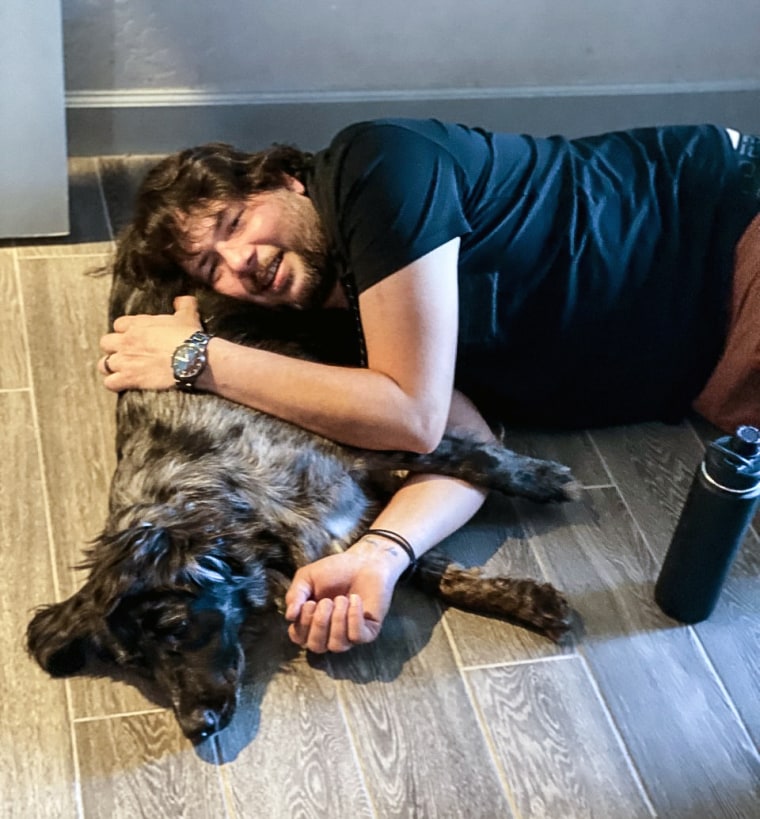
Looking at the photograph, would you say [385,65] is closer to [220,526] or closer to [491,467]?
[491,467]

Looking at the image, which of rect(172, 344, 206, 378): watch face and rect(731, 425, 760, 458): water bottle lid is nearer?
rect(731, 425, 760, 458): water bottle lid

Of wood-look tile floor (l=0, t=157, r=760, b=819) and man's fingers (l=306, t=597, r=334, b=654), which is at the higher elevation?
man's fingers (l=306, t=597, r=334, b=654)

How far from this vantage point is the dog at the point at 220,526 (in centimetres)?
181

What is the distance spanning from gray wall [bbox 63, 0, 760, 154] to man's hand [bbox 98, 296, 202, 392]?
40.7 inches

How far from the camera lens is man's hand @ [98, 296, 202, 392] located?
206 cm

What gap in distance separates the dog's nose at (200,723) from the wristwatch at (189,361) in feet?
1.90

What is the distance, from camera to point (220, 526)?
1931 mm

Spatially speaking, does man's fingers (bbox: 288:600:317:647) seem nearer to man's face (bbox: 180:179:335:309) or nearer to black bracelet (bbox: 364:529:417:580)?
black bracelet (bbox: 364:529:417:580)

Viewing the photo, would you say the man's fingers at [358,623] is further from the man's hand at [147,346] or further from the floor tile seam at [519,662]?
the man's hand at [147,346]

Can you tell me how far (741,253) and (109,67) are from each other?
1647mm

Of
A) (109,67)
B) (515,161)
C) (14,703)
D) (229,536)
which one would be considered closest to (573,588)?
(229,536)

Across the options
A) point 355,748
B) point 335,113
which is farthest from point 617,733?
point 335,113

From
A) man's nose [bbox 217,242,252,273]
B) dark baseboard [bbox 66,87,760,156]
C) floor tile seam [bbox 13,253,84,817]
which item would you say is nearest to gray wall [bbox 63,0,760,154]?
dark baseboard [bbox 66,87,760,156]

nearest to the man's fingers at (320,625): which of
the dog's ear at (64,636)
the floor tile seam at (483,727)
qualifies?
the floor tile seam at (483,727)
